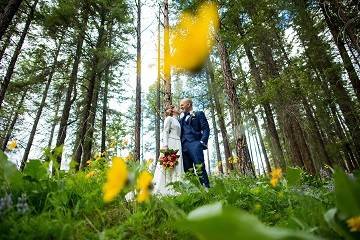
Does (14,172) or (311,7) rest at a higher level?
(311,7)

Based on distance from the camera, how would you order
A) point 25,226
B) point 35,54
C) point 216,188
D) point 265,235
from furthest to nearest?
point 35,54 < point 216,188 < point 25,226 < point 265,235

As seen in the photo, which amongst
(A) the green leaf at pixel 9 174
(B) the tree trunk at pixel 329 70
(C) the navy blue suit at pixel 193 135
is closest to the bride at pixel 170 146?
(C) the navy blue suit at pixel 193 135

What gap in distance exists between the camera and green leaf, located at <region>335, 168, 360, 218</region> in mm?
1377

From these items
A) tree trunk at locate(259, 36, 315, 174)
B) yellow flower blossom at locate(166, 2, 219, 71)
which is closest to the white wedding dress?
yellow flower blossom at locate(166, 2, 219, 71)

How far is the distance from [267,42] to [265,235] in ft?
44.7

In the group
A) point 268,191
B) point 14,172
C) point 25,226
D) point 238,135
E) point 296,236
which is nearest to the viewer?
point 296,236

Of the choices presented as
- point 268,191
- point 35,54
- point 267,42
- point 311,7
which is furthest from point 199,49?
point 268,191

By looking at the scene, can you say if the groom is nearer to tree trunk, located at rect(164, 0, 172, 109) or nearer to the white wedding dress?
the white wedding dress

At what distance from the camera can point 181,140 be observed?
6.01 metres

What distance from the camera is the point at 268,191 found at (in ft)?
11.4

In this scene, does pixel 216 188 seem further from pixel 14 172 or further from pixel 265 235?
pixel 265 235

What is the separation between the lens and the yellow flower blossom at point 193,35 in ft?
33.0

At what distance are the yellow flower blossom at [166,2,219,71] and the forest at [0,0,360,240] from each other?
45 mm

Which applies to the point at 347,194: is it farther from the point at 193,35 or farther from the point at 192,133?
the point at 193,35
